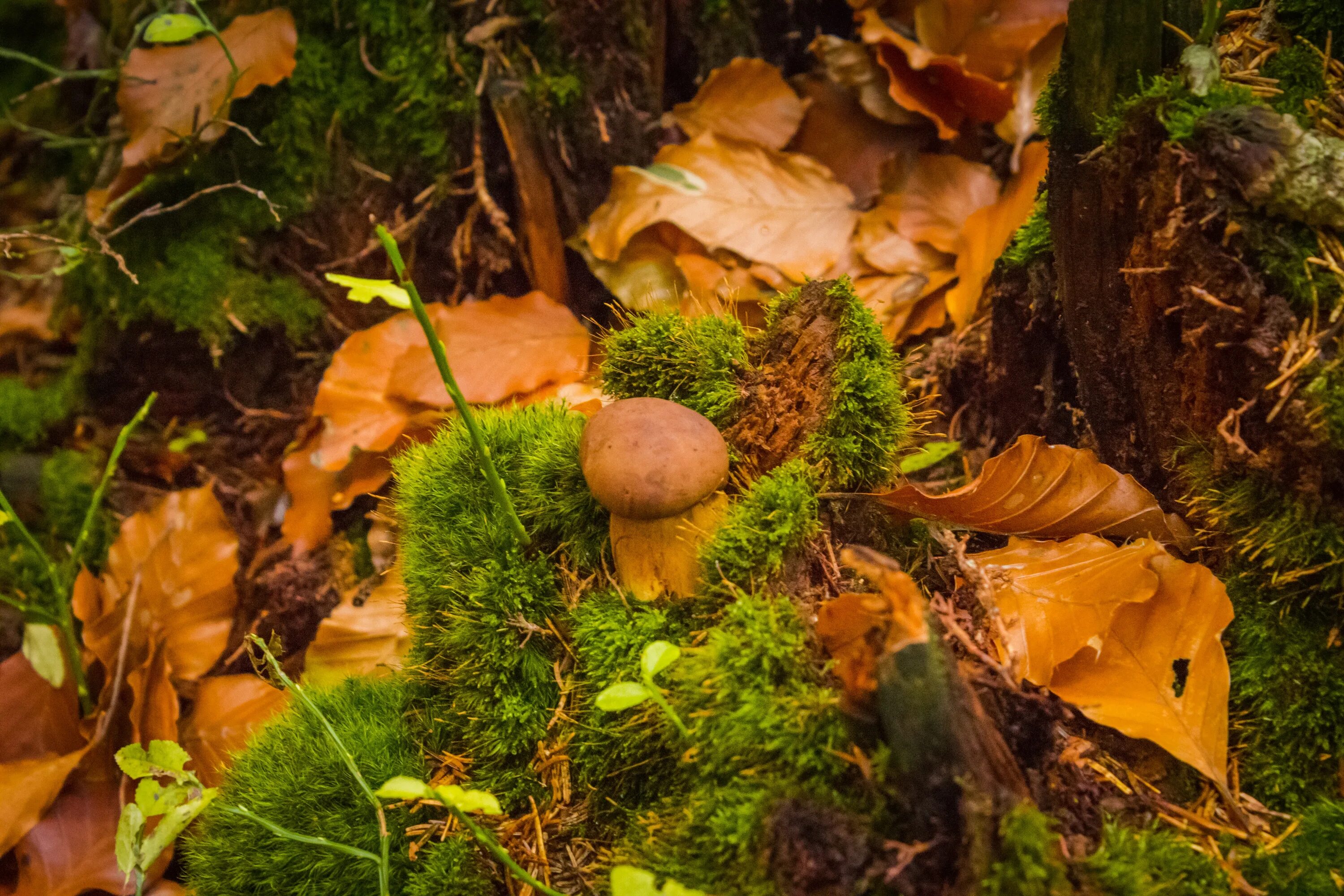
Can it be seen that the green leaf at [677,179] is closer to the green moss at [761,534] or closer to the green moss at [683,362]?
the green moss at [683,362]

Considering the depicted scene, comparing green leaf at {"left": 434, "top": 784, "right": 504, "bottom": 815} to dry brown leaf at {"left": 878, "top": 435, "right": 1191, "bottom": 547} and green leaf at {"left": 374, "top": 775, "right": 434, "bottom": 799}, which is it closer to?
green leaf at {"left": 374, "top": 775, "right": 434, "bottom": 799}

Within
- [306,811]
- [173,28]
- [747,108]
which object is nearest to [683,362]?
[306,811]

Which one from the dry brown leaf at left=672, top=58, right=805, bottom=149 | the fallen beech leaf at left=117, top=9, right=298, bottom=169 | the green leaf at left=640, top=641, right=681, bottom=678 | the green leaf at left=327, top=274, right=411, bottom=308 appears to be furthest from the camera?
the dry brown leaf at left=672, top=58, right=805, bottom=149

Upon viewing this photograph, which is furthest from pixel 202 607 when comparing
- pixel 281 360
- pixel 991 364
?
pixel 991 364

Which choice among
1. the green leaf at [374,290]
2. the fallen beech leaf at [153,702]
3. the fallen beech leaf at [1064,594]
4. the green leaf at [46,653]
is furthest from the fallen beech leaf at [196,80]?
the fallen beech leaf at [1064,594]

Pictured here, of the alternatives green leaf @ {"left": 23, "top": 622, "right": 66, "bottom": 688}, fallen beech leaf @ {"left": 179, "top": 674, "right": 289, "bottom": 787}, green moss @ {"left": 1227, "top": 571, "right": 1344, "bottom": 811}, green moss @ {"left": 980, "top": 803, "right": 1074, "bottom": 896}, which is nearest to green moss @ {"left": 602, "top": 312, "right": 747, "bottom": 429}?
green moss @ {"left": 980, "top": 803, "right": 1074, "bottom": 896}

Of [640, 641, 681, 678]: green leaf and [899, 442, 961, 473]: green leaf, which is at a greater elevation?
[640, 641, 681, 678]: green leaf
